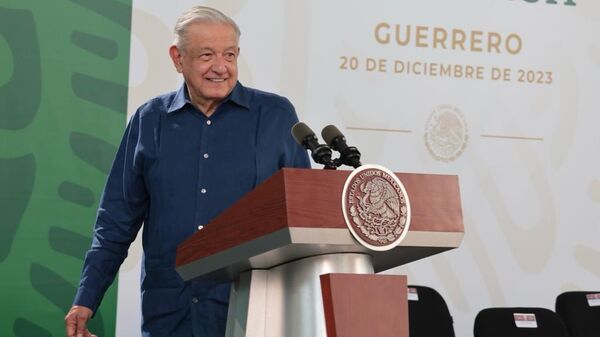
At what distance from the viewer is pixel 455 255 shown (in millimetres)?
5145

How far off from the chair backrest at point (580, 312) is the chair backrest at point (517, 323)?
263 millimetres

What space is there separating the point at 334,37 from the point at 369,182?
10.5 ft

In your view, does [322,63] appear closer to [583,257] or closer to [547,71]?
[547,71]

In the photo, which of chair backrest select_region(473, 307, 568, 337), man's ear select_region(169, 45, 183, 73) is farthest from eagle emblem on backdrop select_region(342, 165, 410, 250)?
chair backrest select_region(473, 307, 568, 337)

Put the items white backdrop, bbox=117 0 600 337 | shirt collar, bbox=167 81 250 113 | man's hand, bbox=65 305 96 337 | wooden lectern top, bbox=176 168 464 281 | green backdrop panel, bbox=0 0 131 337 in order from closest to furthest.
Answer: wooden lectern top, bbox=176 168 464 281
man's hand, bbox=65 305 96 337
shirt collar, bbox=167 81 250 113
green backdrop panel, bbox=0 0 131 337
white backdrop, bbox=117 0 600 337

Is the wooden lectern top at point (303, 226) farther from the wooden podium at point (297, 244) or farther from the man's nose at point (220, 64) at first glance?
the man's nose at point (220, 64)

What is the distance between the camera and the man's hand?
2.60 metres

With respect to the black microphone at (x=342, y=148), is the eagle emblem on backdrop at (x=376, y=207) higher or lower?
lower

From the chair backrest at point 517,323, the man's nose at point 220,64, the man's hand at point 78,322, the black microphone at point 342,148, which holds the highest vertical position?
the man's nose at point 220,64

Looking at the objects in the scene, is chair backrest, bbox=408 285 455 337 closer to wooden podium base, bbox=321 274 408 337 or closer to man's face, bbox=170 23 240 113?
man's face, bbox=170 23 240 113

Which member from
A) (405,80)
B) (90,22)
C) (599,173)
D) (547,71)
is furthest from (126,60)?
(599,173)

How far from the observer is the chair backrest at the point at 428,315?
4.68 meters

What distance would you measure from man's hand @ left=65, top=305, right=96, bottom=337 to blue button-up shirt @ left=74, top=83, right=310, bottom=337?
0.04 m

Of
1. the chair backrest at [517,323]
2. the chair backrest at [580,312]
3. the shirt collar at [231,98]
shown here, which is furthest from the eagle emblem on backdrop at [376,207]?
the chair backrest at [580,312]
